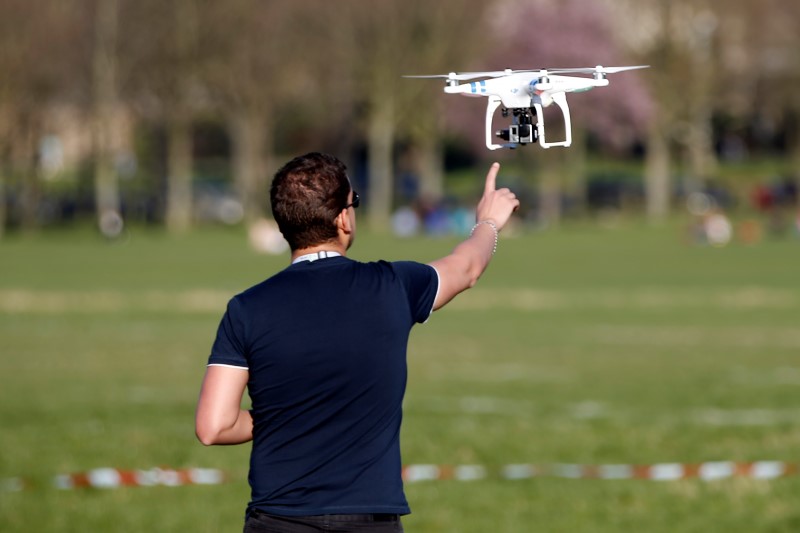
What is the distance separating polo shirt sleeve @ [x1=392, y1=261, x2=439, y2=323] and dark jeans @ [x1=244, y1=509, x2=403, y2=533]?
2.34 ft

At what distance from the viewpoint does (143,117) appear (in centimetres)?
8269

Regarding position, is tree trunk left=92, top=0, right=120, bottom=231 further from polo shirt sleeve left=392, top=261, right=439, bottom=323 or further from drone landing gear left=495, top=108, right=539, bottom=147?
drone landing gear left=495, top=108, right=539, bottom=147

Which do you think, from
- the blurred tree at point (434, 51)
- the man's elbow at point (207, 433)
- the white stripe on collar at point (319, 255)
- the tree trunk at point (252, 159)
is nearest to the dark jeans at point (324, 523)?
the man's elbow at point (207, 433)

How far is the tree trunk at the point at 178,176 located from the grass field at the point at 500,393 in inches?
1191

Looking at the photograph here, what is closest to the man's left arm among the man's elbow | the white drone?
the man's elbow

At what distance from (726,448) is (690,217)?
68.9m

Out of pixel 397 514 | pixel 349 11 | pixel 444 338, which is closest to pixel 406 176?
pixel 349 11

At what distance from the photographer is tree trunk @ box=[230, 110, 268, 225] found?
260 feet

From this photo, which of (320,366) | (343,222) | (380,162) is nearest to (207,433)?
(320,366)

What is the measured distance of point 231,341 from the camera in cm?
546

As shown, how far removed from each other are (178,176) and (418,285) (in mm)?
74115

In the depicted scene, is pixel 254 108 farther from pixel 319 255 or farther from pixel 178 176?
pixel 319 255

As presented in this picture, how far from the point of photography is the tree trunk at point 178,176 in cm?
7844

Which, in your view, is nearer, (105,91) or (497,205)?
(497,205)
